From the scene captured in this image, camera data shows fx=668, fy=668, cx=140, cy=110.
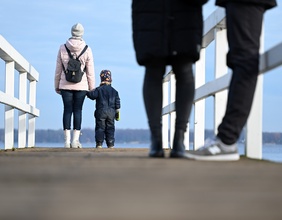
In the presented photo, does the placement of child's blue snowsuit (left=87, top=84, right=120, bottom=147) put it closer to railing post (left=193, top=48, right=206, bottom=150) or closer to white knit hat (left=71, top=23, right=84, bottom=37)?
white knit hat (left=71, top=23, right=84, bottom=37)

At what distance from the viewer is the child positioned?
10.4 meters

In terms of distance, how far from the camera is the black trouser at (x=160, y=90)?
386 cm

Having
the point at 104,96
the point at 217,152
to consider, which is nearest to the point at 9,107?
the point at 104,96

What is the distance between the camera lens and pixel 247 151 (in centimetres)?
428

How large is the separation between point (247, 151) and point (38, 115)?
266 inches

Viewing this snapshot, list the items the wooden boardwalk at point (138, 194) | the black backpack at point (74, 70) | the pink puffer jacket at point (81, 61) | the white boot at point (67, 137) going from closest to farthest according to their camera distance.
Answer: the wooden boardwalk at point (138, 194)
the black backpack at point (74, 70)
the pink puffer jacket at point (81, 61)
the white boot at point (67, 137)

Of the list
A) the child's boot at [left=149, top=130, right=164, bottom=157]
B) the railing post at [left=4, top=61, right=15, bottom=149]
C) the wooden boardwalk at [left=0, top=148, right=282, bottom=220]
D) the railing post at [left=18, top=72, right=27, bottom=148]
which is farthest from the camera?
the railing post at [left=18, top=72, right=27, bottom=148]

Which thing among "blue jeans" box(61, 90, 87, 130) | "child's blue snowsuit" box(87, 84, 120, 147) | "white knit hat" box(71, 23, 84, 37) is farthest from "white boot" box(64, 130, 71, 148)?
"child's blue snowsuit" box(87, 84, 120, 147)

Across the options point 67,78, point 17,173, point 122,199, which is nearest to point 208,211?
point 122,199

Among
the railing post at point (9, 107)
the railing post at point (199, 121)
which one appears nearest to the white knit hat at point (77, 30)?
the railing post at point (9, 107)

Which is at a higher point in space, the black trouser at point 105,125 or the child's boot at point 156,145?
the black trouser at point 105,125

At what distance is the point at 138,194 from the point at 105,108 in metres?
8.72

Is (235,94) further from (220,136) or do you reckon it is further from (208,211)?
(208,211)

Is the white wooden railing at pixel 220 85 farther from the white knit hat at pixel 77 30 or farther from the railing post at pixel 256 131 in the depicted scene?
the white knit hat at pixel 77 30
